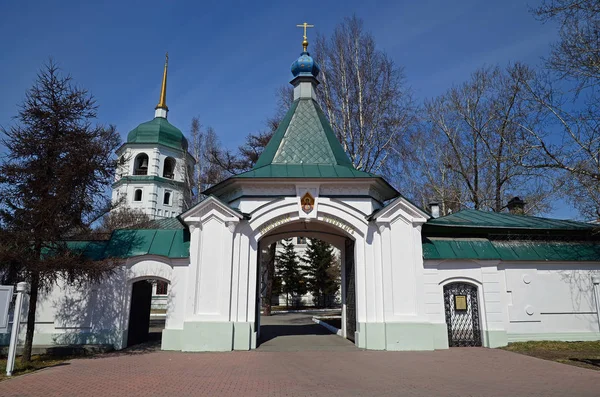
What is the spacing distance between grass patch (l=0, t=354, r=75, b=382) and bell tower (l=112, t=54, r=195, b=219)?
84.7ft

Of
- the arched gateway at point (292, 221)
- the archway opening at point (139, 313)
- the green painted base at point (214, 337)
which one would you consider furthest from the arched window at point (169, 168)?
the green painted base at point (214, 337)

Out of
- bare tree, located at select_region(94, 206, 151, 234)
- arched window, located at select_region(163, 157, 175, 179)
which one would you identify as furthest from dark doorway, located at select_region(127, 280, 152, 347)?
arched window, located at select_region(163, 157, 175, 179)

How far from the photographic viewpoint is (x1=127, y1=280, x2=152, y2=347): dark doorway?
37.9ft

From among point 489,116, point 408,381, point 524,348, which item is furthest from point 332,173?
point 489,116

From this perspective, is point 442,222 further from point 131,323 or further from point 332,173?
point 131,323

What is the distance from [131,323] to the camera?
11555mm

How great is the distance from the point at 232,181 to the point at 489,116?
1594cm

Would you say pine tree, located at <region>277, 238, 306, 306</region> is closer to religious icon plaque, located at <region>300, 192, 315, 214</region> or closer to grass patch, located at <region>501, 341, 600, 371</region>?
religious icon plaque, located at <region>300, 192, 315, 214</region>

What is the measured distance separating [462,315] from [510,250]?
8.43 feet

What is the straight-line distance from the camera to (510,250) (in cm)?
1227

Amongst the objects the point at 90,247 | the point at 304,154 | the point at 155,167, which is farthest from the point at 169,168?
the point at 304,154

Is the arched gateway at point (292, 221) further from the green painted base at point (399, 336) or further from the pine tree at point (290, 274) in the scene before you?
the pine tree at point (290, 274)

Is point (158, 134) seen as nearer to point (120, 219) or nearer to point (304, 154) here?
point (120, 219)

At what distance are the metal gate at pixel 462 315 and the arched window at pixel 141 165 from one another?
3139 cm
